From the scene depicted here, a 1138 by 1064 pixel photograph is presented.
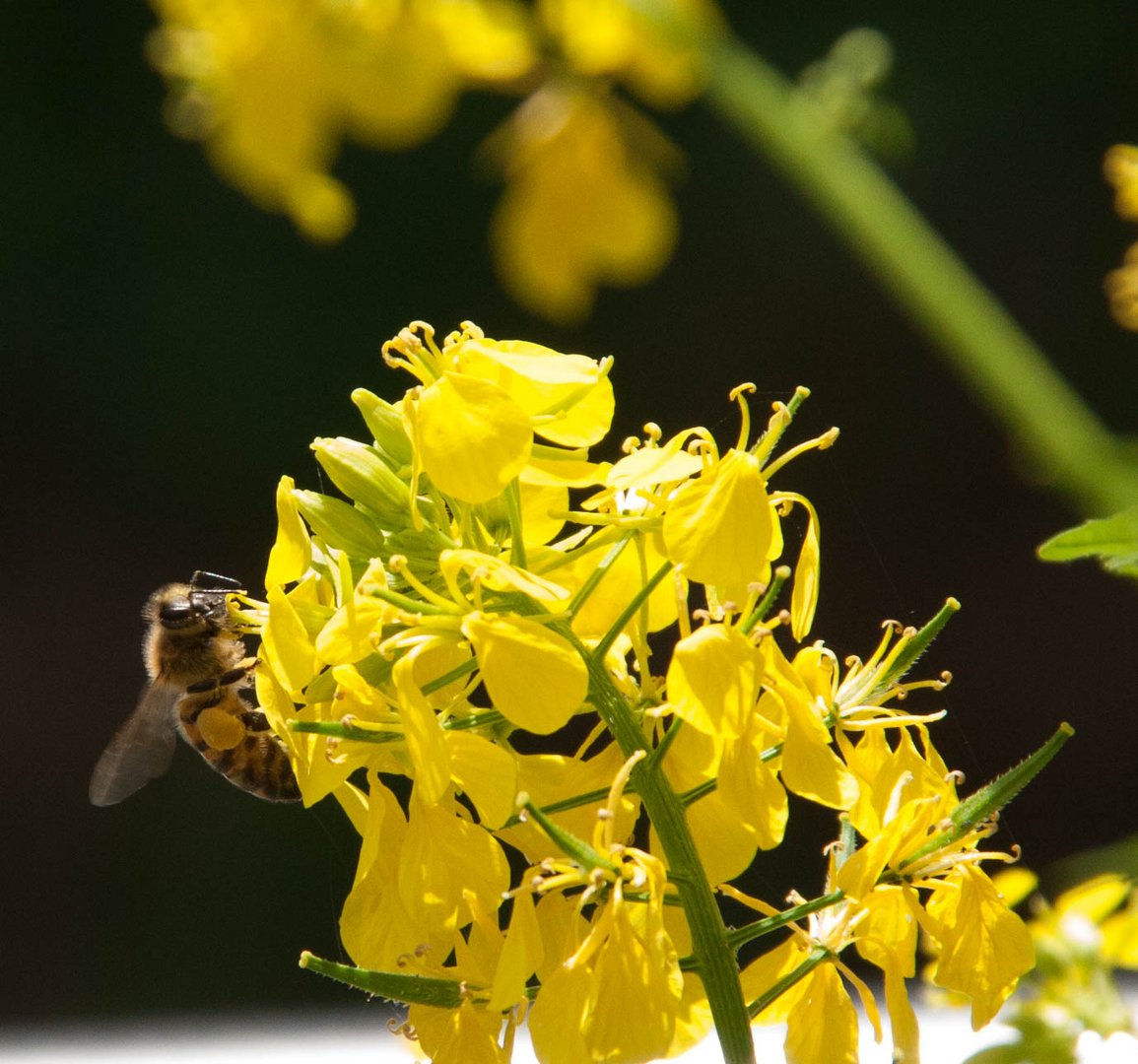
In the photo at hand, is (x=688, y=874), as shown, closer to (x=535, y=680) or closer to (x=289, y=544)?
(x=535, y=680)

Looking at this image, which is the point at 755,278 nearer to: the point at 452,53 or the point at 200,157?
the point at 200,157

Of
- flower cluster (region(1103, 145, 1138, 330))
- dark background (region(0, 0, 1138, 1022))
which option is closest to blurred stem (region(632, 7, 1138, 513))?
flower cluster (region(1103, 145, 1138, 330))

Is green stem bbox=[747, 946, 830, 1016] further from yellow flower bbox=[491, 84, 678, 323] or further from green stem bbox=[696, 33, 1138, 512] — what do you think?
yellow flower bbox=[491, 84, 678, 323]

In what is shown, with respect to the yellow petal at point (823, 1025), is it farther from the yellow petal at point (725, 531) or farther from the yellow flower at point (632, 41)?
the yellow flower at point (632, 41)

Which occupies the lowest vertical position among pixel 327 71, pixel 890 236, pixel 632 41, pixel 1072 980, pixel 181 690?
pixel 1072 980

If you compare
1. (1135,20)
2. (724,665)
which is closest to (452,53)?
(724,665)

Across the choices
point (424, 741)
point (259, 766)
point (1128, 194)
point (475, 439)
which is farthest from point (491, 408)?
point (259, 766)

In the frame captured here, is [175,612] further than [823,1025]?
Yes
